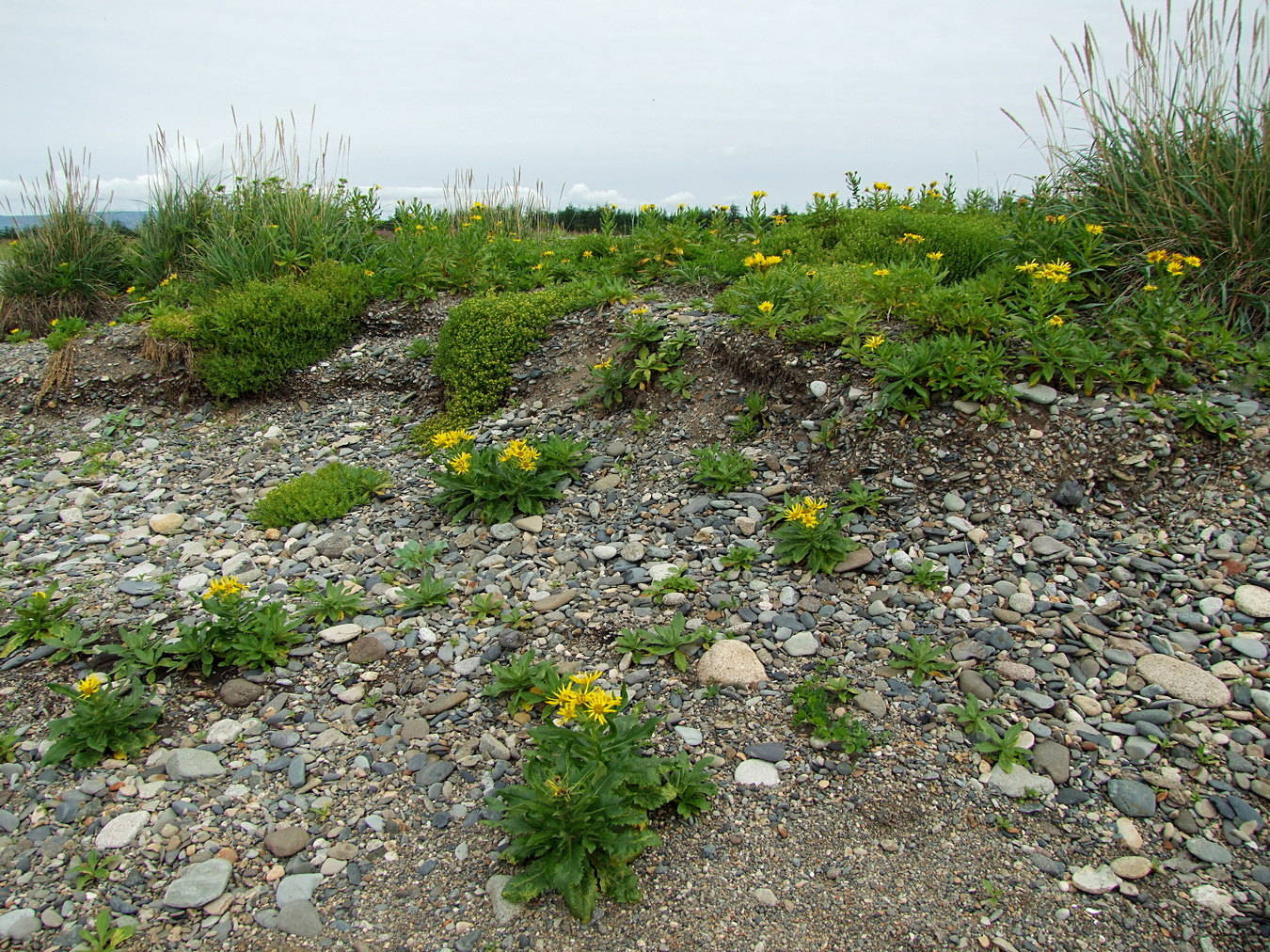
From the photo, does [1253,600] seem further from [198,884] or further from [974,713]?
[198,884]

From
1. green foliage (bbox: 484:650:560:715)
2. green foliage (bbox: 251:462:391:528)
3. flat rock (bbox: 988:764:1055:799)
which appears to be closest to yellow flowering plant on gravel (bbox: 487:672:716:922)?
green foliage (bbox: 484:650:560:715)

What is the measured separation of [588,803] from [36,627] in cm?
324

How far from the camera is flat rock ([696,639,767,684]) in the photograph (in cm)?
361

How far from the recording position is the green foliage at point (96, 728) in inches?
130

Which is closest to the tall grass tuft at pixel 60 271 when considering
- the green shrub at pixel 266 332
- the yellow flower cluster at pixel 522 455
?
the green shrub at pixel 266 332

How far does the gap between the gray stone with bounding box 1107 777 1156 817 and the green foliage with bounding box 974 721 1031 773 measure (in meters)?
0.30

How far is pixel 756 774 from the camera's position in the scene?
3.15 metres

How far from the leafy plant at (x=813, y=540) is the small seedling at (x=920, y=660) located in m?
0.64

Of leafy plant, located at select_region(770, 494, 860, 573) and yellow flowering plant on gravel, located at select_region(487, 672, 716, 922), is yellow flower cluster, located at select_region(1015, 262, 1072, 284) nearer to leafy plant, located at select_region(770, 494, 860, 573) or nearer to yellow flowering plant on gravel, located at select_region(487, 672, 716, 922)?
leafy plant, located at select_region(770, 494, 860, 573)

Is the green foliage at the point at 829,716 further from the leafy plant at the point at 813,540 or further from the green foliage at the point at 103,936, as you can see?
the green foliage at the point at 103,936

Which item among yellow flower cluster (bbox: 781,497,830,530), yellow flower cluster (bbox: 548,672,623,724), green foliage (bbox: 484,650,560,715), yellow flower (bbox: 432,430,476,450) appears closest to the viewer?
yellow flower cluster (bbox: 548,672,623,724)

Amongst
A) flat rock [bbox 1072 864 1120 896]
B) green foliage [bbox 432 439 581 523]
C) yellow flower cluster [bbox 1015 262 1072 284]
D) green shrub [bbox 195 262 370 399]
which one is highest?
yellow flower cluster [bbox 1015 262 1072 284]

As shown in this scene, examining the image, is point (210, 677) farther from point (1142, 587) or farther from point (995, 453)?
point (1142, 587)

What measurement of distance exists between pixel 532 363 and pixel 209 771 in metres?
4.18
